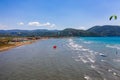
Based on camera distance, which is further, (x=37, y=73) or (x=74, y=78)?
(x=37, y=73)

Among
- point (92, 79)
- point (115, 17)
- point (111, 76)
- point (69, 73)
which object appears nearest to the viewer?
point (115, 17)

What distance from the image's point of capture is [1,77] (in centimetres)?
2567

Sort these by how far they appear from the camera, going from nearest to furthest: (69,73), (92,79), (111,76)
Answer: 1. (92,79)
2. (111,76)
3. (69,73)

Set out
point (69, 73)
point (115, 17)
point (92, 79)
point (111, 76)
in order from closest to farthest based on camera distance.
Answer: point (115, 17) → point (92, 79) → point (111, 76) → point (69, 73)

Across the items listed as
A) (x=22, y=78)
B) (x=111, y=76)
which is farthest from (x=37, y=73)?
(x=111, y=76)

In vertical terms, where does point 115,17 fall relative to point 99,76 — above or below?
above

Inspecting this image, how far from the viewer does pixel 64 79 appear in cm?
2416

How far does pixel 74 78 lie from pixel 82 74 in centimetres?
267

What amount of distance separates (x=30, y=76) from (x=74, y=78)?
6735 millimetres

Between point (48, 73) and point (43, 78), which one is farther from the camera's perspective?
point (48, 73)

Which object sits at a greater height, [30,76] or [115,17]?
[115,17]

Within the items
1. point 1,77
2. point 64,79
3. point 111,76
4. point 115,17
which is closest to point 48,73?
point 64,79

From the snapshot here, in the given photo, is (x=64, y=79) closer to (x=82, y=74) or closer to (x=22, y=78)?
(x=82, y=74)

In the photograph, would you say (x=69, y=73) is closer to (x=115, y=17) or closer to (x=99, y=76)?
(x=99, y=76)
